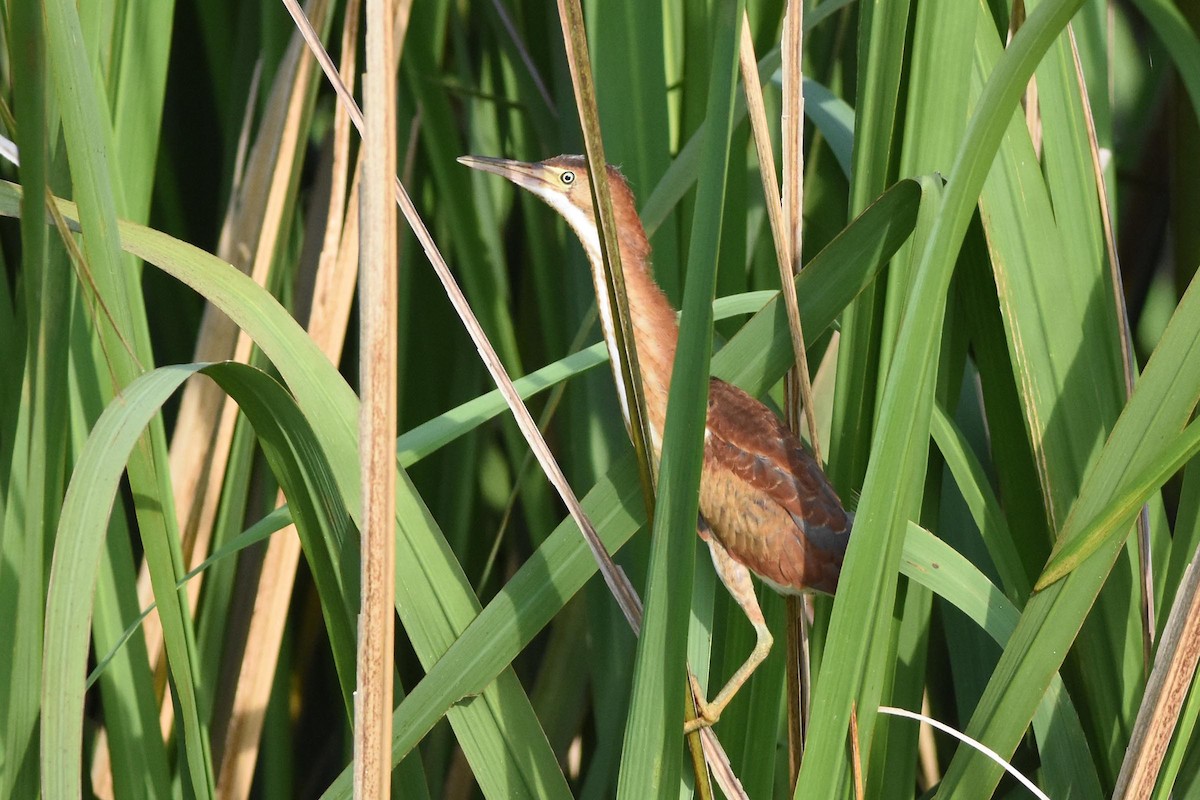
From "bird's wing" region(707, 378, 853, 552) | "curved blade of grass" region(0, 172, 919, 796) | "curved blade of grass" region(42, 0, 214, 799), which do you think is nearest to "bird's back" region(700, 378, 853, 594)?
"bird's wing" region(707, 378, 853, 552)

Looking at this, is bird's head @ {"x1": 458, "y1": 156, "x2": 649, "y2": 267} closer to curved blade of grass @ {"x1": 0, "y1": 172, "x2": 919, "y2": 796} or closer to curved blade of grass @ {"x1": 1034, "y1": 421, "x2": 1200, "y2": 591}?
curved blade of grass @ {"x1": 0, "y1": 172, "x2": 919, "y2": 796}

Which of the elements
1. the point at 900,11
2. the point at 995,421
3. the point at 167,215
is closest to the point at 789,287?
the point at 900,11

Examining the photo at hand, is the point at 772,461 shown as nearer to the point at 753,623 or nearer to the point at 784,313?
the point at 753,623

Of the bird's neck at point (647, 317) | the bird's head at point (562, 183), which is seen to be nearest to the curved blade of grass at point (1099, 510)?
the bird's neck at point (647, 317)

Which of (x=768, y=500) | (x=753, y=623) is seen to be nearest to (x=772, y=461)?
(x=768, y=500)

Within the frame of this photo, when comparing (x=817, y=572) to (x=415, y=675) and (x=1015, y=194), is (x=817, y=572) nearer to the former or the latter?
(x=1015, y=194)
